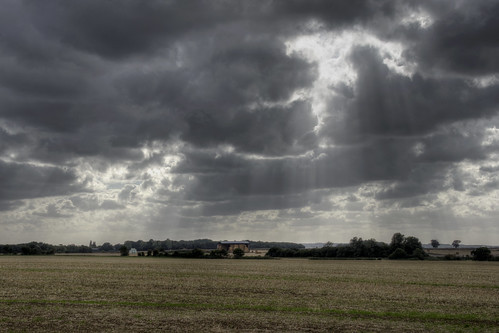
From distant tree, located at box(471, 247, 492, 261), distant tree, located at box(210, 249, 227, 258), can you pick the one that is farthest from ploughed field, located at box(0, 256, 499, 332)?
distant tree, located at box(210, 249, 227, 258)

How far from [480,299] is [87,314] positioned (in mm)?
31353

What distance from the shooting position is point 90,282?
4728cm

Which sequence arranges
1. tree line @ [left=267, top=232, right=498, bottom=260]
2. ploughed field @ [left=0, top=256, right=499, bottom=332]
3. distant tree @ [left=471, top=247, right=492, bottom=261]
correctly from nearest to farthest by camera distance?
ploughed field @ [left=0, top=256, right=499, bottom=332] → distant tree @ [left=471, top=247, right=492, bottom=261] → tree line @ [left=267, top=232, right=498, bottom=260]

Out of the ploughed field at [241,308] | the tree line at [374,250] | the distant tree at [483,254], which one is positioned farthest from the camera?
the tree line at [374,250]

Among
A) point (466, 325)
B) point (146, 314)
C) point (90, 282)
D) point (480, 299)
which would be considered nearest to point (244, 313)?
point (146, 314)

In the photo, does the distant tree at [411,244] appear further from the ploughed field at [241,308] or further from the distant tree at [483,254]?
the ploughed field at [241,308]

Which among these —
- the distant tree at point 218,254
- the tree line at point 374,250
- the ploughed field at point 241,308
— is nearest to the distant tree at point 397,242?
the tree line at point 374,250

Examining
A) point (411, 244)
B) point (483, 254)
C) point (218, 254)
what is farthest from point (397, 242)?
point (218, 254)

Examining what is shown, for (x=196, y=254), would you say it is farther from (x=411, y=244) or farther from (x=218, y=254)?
(x=411, y=244)

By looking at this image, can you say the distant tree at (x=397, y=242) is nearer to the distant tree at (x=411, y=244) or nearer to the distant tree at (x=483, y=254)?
the distant tree at (x=411, y=244)

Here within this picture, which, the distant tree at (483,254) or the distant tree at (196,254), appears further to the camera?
the distant tree at (196,254)

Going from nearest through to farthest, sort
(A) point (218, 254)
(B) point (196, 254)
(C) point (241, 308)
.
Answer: (C) point (241, 308) → (B) point (196, 254) → (A) point (218, 254)

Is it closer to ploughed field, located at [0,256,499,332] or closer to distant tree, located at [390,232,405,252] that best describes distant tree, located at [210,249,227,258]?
distant tree, located at [390,232,405,252]

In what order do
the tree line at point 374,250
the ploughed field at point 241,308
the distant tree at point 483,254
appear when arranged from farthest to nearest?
1. the tree line at point 374,250
2. the distant tree at point 483,254
3. the ploughed field at point 241,308
